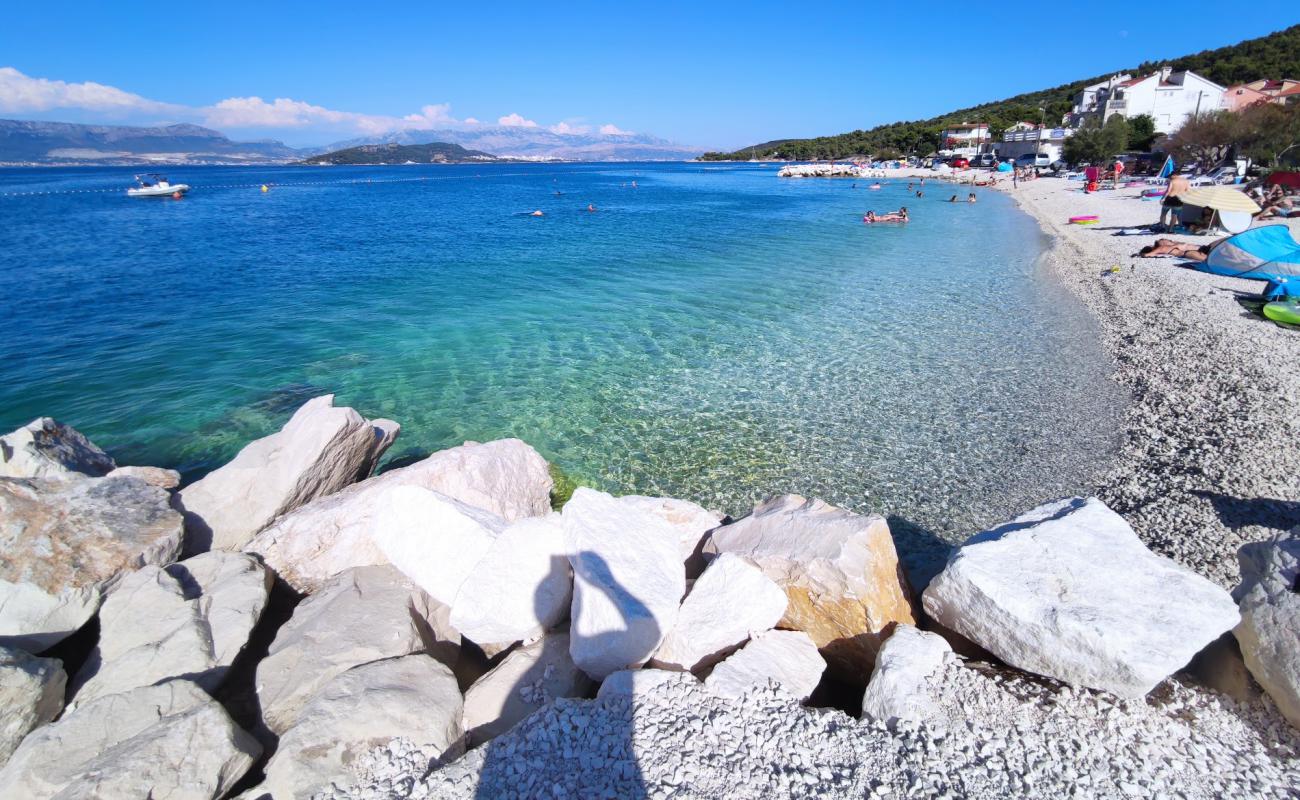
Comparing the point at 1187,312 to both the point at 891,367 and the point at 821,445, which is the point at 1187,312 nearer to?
the point at 891,367

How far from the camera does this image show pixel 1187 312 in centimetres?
1573

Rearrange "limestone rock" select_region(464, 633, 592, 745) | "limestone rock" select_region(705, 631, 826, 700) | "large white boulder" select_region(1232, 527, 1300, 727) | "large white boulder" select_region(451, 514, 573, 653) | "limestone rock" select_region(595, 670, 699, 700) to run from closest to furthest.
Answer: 1. "large white boulder" select_region(1232, 527, 1300, 727)
2. "limestone rock" select_region(595, 670, 699, 700)
3. "limestone rock" select_region(705, 631, 826, 700)
4. "limestone rock" select_region(464, 633, 592, 745)
5. "large white boulder" select_region(451, 514, 573, 653)

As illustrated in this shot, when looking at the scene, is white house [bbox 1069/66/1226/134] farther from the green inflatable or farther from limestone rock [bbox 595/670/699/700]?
limestone rock [bbox 595/670/699/700]

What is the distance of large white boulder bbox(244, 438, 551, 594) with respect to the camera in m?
6.40

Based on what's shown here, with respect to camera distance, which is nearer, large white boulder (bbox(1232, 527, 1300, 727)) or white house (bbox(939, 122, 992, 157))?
large white boulder (bbox(1232, 527, 1300, 727))

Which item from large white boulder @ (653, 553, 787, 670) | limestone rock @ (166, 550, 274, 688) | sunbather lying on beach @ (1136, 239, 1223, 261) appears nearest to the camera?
large white boulder @ (653, 553, 787, 670)

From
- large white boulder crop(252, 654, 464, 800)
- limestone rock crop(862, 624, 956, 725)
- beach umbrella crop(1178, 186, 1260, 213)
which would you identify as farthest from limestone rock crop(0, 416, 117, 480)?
beach umbrella crop(1178, 186, 1260, 213)

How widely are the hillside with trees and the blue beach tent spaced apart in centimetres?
Answer: 10369

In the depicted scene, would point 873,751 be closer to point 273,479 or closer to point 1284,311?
point 273,479

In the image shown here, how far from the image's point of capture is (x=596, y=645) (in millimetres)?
4656

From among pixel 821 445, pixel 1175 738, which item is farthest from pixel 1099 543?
pixel 821 445

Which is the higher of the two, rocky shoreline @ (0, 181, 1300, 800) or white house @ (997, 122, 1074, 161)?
white house @ (997, 122, 1074, 161)

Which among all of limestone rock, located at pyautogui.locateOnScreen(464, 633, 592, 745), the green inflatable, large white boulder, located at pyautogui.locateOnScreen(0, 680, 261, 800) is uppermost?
the green inflatable

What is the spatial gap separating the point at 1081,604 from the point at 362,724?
514 cm
